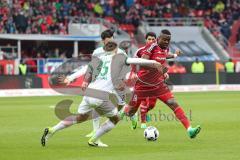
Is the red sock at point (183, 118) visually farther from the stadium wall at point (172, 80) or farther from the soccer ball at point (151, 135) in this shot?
the stadium wall at point (172, 80)

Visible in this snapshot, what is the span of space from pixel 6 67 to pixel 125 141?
28.2 meters

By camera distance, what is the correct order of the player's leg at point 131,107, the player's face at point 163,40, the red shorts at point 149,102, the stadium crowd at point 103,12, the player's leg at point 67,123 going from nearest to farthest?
the player's leg at point 67,123 → the player's face at point 163,40 → the player's leg at point 131,107 → the red shorts at point 149,102 → the stadium crowd at point 103,12

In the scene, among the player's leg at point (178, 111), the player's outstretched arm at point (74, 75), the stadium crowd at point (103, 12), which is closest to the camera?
the player's outstretched arm at point (74, 75)

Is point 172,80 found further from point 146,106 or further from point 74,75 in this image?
point 74,75

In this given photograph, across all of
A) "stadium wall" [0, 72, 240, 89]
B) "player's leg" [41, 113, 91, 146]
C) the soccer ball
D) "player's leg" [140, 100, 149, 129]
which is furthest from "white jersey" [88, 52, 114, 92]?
"stadium wall" [0, 72, 240, 89]

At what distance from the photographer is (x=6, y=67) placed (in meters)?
43.2

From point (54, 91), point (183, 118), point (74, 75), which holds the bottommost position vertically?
point (54, 91)

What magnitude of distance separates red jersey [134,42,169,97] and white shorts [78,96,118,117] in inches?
86.9

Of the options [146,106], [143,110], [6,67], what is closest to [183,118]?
[146,106]

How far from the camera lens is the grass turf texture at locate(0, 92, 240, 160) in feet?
43.8

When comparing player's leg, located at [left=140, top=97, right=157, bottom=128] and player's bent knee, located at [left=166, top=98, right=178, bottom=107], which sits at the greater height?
player's bent knee, located at [left=166, top=98, right=178, bottom=107]

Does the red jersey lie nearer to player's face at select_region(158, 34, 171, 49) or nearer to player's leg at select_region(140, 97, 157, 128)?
player's face at select_region(158, 34, 171, 49)

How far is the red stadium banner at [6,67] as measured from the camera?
141ft

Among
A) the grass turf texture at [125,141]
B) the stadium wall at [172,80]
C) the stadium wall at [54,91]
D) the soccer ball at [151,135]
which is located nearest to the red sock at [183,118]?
the grass turf texture at [125,141]
